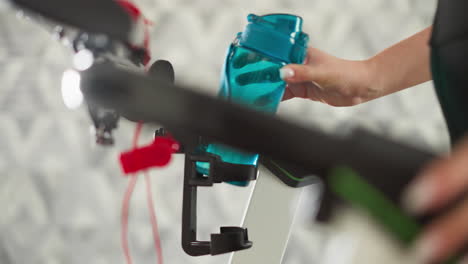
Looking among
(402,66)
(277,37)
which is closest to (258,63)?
(277,37)

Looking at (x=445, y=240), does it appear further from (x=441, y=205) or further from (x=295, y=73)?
(x=295, y=73)

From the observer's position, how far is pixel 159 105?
237 mm

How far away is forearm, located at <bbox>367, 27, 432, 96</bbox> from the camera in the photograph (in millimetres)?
712

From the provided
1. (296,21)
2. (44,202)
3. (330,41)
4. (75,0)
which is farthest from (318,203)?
(44,202)

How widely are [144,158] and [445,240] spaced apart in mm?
222

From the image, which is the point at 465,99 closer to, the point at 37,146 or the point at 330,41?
the point at 330,41

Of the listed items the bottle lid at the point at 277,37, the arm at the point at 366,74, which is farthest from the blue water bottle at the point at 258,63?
the arm at the point at 366,74

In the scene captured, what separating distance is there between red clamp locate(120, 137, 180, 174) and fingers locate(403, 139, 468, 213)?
19 centimetres

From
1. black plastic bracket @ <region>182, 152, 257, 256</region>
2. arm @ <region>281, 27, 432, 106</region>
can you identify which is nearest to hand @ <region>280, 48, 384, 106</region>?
arm @ <region>281, 27, 432, 106</region>

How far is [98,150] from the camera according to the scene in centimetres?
128

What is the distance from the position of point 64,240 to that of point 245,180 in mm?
991

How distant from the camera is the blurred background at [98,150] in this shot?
50.5 inches

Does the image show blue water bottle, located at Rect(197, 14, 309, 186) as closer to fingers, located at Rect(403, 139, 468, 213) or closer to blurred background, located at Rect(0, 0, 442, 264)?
fingers, located at Rect(403, 139, 468, 213)

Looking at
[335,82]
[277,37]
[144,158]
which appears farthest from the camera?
[335,82]
